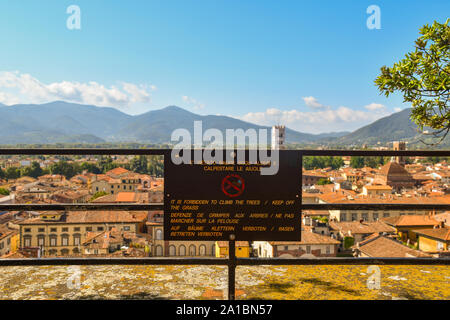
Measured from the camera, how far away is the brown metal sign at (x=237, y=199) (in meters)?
2.68

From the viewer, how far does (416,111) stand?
4.05m

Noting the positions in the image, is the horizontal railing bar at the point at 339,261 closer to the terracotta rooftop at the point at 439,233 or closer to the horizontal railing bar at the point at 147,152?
the horizontal railing bar at the point at 147,152

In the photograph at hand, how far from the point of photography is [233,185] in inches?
106

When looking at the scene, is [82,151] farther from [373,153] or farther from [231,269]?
[373,153]

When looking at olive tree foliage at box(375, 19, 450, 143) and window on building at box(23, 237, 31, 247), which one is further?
window on building at box(23, 237, 31, 247)

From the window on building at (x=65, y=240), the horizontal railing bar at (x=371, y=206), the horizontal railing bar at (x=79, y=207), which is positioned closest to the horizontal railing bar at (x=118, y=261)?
the horizontal railing bar at (x=79, y=207)

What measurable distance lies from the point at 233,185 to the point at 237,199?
0.11 m

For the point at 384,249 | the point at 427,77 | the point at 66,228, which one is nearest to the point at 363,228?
the point at 384,249

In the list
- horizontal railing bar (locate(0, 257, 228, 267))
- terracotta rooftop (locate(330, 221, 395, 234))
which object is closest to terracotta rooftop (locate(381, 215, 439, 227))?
terracotta rooftop (locate(330, 221, 395, 234))

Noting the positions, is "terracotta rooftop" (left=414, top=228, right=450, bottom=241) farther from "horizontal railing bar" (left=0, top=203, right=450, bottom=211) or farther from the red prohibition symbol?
the red prohibition symbol

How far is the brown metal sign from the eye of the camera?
2.68m

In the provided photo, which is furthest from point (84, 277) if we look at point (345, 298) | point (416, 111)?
point (416, 111)

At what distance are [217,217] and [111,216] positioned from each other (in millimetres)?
61014

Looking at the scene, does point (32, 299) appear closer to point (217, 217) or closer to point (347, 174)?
point (217, 217)
